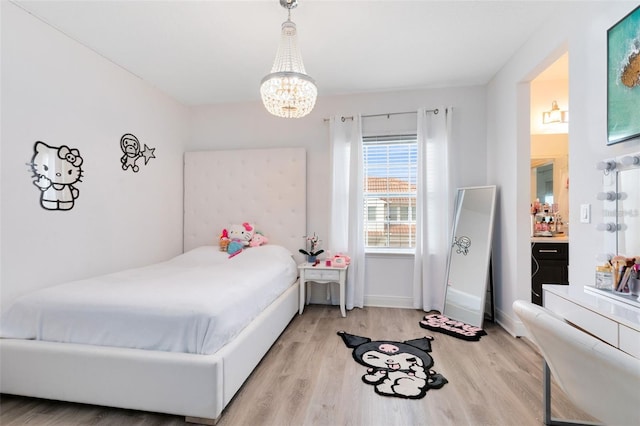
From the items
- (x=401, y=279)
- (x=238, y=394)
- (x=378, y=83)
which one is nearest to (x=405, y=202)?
(x=401, y=279)

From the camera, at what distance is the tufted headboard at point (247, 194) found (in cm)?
365

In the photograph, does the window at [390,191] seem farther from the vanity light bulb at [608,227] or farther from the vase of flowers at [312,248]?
the vanity light bulb at [608,227]

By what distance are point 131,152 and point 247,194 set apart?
1.30 m

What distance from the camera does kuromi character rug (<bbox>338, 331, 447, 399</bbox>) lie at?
6.24ft

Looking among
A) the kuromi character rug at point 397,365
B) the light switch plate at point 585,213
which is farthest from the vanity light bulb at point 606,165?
the kuromi character rug at point 397,365

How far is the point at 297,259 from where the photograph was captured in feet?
12.0

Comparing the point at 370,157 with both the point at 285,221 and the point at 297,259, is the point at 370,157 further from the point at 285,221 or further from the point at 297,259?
the point at 297,259

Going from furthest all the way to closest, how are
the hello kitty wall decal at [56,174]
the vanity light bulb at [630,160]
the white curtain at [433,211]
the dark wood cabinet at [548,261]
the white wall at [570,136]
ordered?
the white curtain at [433,211]
the dark wood cabinet at [548,261]
the hello kitty wall decal at [56,174]
the white wall at [570,136]
the vanity light bulb at [630,160]

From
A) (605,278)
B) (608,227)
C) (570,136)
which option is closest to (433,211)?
(570,136)

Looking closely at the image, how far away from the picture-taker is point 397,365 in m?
2.19

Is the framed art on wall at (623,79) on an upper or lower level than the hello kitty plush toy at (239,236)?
upper

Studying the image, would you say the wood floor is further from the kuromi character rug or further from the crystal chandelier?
the crystal chandelier

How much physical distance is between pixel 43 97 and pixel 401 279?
147 inches

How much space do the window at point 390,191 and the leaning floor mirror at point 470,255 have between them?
20.4 inches
